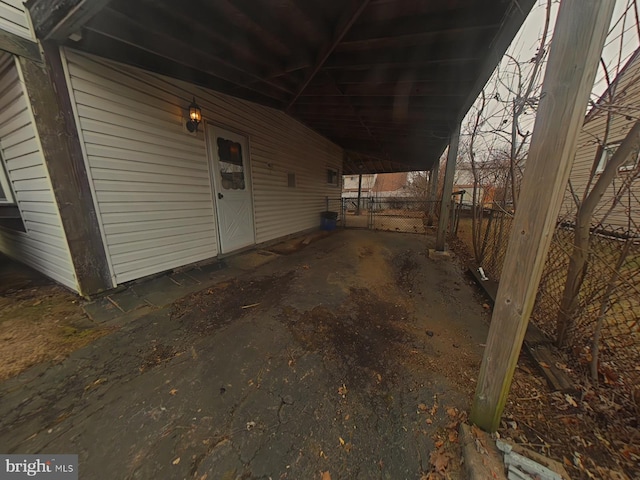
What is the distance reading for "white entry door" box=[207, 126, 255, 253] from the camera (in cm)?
397

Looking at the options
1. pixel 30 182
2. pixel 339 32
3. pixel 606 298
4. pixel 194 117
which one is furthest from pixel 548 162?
pixel 30 182

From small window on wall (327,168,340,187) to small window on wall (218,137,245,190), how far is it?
14.4ft

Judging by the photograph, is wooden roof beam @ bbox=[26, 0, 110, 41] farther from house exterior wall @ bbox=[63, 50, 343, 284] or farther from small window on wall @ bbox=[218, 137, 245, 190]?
small window on wall @ bbox=[218, 137, 245, 190]

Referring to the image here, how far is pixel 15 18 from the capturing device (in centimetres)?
209

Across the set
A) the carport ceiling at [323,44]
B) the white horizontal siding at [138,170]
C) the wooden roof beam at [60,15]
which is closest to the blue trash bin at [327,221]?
the carport ceiling at [323,44]

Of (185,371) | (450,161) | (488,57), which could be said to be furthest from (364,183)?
(185,371)

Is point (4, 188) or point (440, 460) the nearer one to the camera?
point (440, 460)

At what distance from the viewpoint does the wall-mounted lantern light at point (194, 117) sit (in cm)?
335

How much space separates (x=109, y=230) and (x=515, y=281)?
12.8 ft

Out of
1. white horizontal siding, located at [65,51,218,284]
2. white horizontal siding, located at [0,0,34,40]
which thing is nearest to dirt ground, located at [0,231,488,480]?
white horizontal siding, located at [65,51,218,284]

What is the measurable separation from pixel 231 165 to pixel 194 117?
3.34 ft

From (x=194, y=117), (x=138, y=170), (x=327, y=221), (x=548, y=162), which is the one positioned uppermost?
(x=194, y=117)

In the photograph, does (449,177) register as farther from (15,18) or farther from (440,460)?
(15,18)

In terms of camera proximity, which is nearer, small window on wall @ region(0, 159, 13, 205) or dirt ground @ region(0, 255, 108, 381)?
dirt ground @ region(0, 255, 108, 381)
